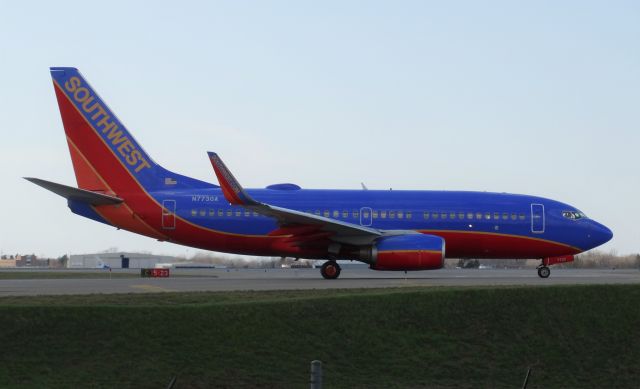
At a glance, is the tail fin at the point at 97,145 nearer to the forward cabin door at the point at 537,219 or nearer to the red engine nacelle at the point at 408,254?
the red engine nacelle at the point at 408,254

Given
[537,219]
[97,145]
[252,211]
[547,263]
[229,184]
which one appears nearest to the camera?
[229,184]

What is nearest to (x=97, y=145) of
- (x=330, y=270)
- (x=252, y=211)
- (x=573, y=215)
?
(x=252, y=211)

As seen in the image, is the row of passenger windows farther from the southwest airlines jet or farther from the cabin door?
the cabin door

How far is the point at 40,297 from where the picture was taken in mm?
19516

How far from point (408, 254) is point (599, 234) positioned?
9.10 metres

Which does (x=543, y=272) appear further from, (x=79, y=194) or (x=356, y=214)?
(x=79, y=194)

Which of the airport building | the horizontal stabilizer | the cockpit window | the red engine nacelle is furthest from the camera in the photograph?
the airport building

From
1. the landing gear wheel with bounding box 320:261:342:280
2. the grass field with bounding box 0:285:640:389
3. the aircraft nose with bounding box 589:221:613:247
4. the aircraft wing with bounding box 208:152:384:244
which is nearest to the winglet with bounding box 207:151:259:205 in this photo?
the aircraft wing with bounding box 208:152:384:244

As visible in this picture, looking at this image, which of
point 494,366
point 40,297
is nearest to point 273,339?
point 494,366

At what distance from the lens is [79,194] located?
31.4 meters

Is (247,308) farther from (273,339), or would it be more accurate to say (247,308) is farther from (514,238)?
(514,238)

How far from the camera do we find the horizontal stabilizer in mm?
30320

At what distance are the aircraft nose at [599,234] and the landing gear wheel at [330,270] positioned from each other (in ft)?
33.9

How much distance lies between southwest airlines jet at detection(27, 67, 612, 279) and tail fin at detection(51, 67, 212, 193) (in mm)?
38
